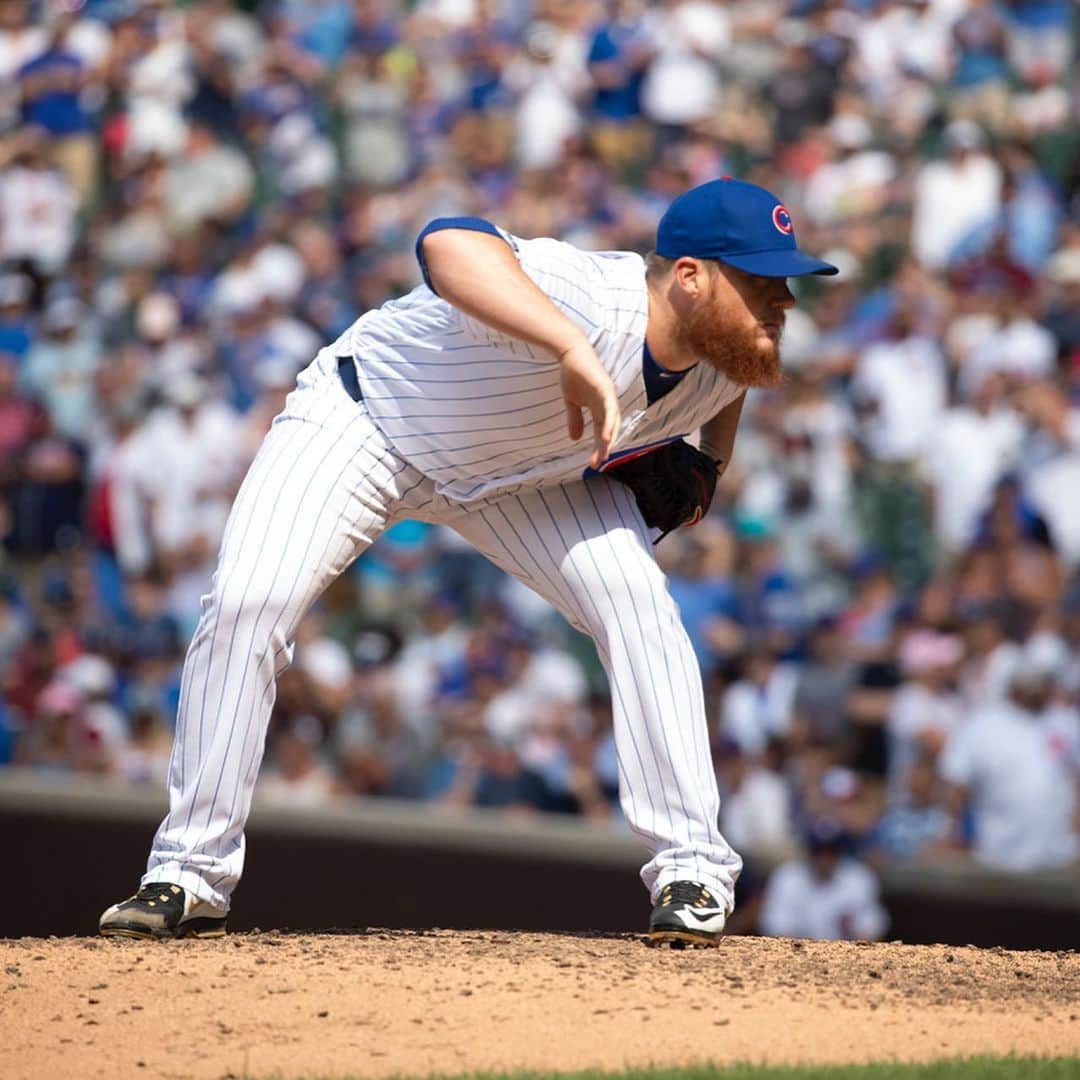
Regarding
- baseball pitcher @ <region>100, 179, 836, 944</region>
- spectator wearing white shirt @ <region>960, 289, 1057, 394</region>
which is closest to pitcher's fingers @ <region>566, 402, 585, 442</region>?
baseball pitcher @ <region>100, 179, 836, 944</region>

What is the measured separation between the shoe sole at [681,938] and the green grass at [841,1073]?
2.83ft

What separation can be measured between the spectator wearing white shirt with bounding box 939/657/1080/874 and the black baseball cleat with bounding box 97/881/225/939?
369 centimetres

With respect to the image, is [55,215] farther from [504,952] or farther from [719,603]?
[504,952]

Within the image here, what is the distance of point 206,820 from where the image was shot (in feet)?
14.0

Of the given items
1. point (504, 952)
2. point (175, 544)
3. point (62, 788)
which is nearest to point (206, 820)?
point (504, 952)

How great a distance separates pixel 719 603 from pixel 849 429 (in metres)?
1.01

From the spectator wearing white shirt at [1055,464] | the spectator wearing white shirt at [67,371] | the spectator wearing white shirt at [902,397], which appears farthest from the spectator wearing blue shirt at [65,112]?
the spectator wearing white shirt at [1055,464]

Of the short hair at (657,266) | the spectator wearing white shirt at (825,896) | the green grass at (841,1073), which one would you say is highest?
the short hair at (657,266)

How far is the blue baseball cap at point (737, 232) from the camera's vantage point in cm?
407

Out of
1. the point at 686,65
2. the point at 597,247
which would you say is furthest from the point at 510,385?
the point at 686,65

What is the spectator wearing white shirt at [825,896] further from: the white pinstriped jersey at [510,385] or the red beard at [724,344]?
the red beard at [724,344]

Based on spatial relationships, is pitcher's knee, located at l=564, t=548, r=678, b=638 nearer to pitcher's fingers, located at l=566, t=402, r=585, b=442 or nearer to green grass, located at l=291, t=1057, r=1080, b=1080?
pitcher's fingers, located at l=566, t=402, r=585, b=442

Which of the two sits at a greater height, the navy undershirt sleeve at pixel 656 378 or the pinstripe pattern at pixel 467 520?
the navy undershirt sleeve at pixel 656 378

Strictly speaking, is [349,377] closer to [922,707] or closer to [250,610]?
[250,610]
